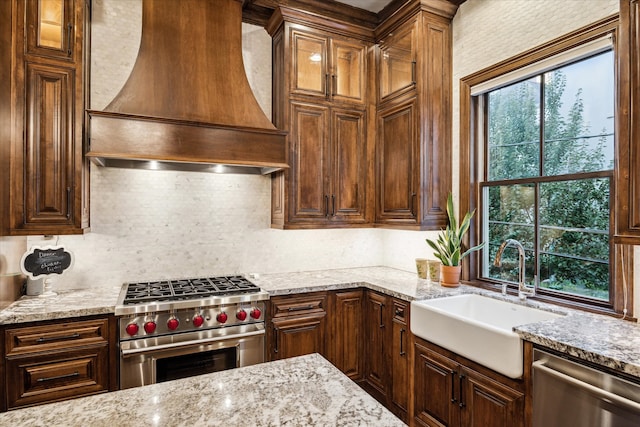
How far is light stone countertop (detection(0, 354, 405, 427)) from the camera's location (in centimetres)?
93

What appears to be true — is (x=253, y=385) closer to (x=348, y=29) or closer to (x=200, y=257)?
(x=200, y=257)

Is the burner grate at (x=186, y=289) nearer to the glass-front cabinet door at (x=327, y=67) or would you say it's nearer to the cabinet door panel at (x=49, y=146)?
the cabinet door panel at (x=49, y=146)

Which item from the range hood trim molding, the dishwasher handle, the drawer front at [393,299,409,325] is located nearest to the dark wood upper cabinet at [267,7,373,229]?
the range hood trim molding

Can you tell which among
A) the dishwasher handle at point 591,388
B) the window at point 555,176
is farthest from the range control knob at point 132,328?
the window at point 555,176

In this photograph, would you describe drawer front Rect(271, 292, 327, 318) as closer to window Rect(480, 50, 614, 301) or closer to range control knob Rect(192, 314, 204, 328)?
range control knob Rect(192, 314, 204, 328)

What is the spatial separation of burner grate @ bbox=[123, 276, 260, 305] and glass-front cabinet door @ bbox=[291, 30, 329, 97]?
163 centimetres

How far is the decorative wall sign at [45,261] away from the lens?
Result: 7.71ft

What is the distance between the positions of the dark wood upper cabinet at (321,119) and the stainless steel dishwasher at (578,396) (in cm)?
190

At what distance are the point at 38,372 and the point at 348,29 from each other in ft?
10.8

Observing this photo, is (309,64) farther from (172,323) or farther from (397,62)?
(172,323)

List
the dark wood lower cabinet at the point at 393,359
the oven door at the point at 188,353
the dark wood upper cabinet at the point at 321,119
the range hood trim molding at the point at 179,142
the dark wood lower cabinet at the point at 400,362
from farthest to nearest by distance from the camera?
1. the dark wood upper cabinet at the point at 321,119
2. the dark wood lower cabinet at the point at 400,362
3. the range hood trim molding at the point at 179,142
4. the oven door at the point at 188,353
5. the dark wood lower cabinet at the point at 393,359

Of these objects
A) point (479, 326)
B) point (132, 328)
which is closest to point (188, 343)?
point (132, 328)


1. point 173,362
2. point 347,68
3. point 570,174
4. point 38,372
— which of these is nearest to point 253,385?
point 173,362

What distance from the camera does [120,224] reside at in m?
2.78
